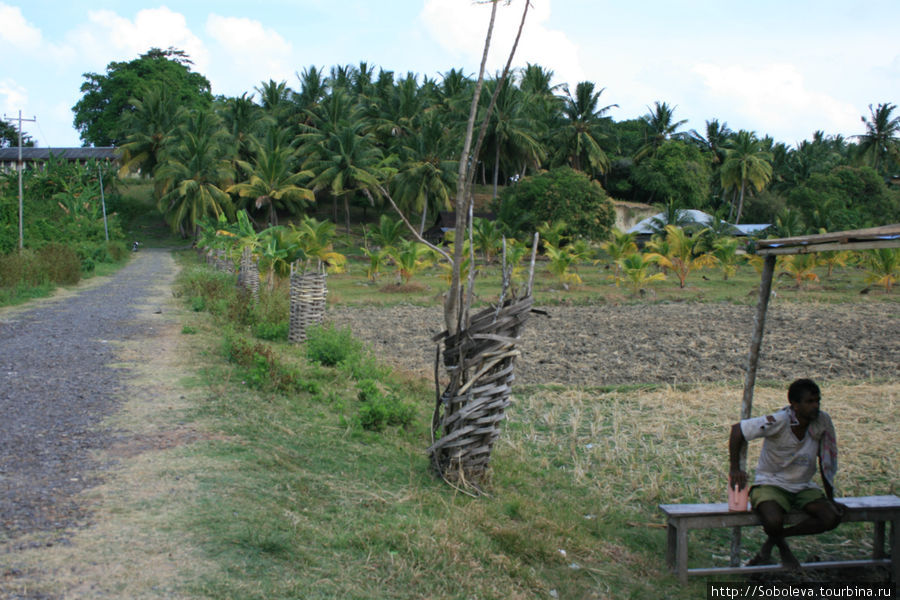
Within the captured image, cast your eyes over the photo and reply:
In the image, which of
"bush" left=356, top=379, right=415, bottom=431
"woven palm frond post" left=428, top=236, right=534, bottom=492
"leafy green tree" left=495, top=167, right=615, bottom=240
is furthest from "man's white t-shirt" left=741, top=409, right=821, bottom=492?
"leafy green tree" left=495, top=167, right=615, bottom=240

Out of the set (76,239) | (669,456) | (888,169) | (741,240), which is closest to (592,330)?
(669,456)

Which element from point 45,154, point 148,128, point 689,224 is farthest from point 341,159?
point 45,154

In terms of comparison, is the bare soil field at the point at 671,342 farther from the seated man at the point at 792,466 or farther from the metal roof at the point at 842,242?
the seated man at the point at 792,466

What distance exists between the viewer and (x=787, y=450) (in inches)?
169

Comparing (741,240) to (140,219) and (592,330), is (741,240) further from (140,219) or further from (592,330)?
(140,219)

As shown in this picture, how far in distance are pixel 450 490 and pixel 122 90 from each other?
2524 inches

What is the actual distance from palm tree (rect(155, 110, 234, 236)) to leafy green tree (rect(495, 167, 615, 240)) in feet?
54.8

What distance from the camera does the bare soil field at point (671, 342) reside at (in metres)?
10.4

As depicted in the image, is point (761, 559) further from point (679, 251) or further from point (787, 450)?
point (679, 251)

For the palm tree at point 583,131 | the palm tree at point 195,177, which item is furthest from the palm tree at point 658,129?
the palm tree at point 195,177

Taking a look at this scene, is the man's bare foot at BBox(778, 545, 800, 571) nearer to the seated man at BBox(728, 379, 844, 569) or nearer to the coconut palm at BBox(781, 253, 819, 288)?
the seated man at BBox(728, 379, 844, 569)

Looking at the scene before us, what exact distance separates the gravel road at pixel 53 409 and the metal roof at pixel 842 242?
4.45 m

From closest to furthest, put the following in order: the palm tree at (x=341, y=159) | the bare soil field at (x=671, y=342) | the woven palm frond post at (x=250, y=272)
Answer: the bare soil field at (x=671, y=342), the woven palm frond post at (x=250, y=272), the palm tree at (x=341, y=159)

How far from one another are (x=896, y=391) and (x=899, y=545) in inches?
208
